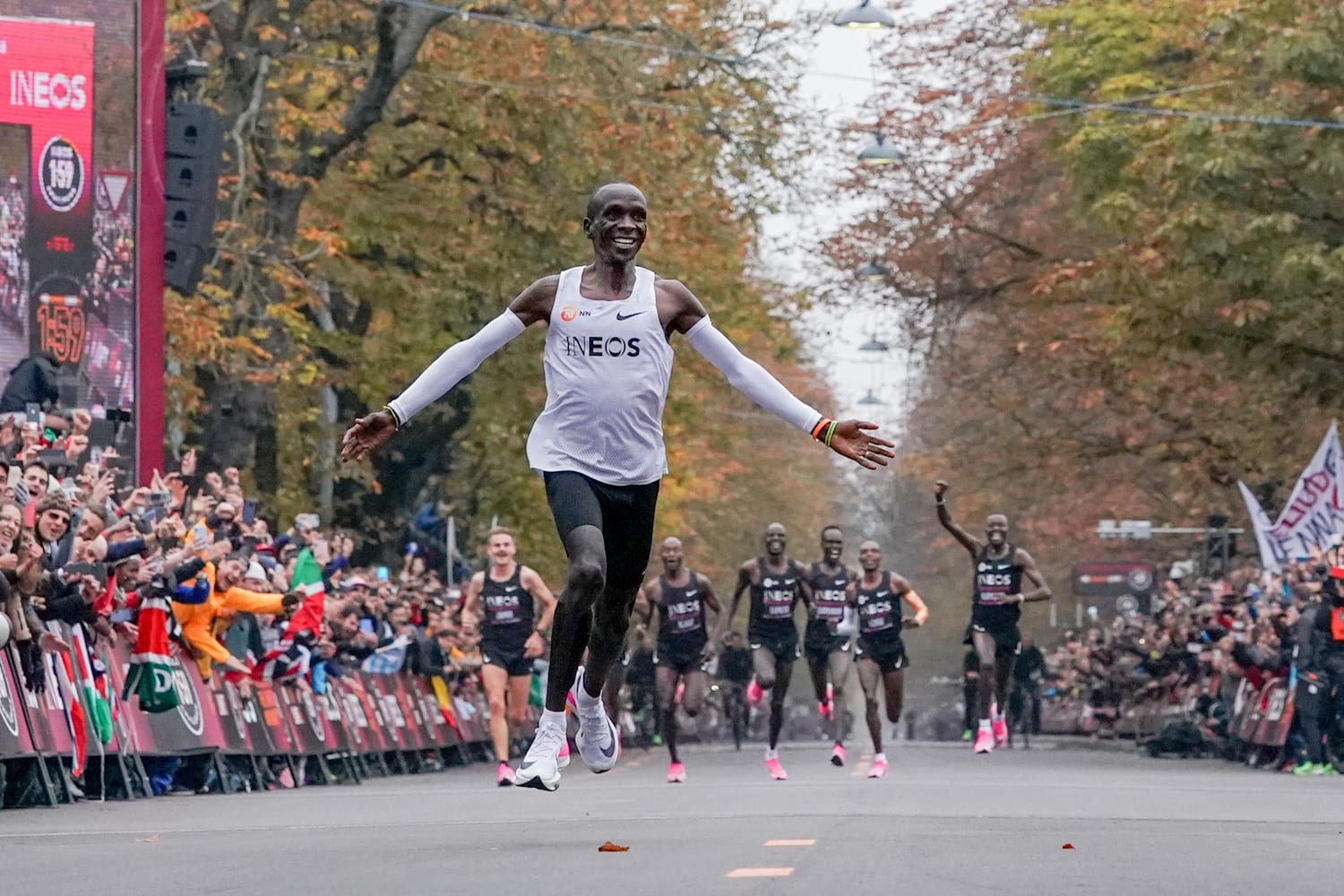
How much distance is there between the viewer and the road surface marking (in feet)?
31.1

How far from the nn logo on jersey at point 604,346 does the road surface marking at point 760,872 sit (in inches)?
89.3

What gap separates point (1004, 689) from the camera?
84.4 ft

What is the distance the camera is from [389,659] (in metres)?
26.9

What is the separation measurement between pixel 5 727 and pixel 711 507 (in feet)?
155

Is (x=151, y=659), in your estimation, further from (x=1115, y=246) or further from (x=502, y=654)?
(x=1115, y=246)

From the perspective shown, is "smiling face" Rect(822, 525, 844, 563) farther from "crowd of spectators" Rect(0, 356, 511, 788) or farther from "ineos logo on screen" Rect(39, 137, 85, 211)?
"ineos logo on screen" Rect(39, 137, 85, 211)

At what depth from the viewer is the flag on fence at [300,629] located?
22.2m

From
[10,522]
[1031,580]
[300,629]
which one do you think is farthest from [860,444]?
[1031,580]

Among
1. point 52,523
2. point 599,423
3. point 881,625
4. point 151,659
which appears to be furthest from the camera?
point 881,625

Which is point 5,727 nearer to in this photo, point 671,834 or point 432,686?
point 671,834

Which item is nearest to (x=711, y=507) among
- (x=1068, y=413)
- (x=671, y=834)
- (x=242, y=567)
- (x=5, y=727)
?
(x=1068, y=413)

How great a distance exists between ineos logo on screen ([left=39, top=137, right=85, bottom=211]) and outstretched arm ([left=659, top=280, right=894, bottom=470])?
13437mm

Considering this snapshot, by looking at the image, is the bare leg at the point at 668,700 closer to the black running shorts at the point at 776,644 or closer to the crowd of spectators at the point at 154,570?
the black running shorts at the point at 776,644

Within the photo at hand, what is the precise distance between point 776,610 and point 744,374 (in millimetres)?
12107
